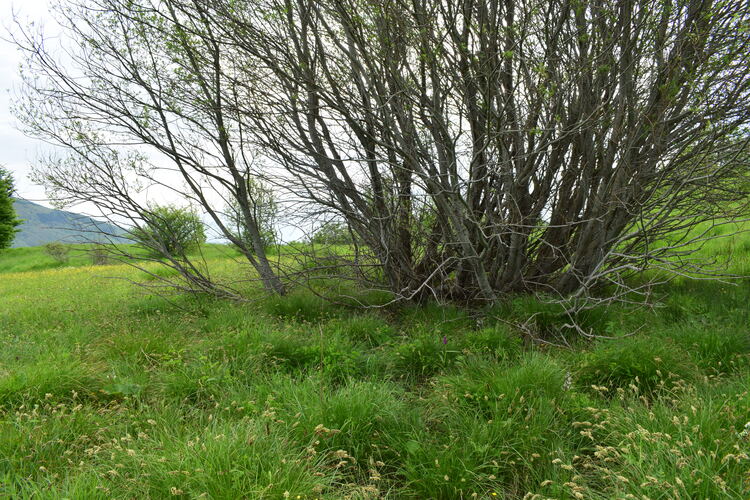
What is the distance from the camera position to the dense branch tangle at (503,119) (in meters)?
3.71

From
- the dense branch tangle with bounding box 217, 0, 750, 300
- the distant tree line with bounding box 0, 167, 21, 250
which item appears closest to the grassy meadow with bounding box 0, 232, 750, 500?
the dense branch tangle with bounding box 217, 0, 750, 300

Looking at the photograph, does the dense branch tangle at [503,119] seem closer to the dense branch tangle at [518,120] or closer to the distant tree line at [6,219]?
the dense branch tangle at [518,120]

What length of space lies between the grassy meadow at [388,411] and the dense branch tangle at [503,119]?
40.0 inches

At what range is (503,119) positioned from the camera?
14.0 feet

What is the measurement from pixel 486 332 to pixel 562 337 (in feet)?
2.93

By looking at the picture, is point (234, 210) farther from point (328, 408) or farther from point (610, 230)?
point (610, 230)

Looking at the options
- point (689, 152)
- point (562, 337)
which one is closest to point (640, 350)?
point (562, 337)

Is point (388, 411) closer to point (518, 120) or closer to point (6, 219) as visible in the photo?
point (518, 120)

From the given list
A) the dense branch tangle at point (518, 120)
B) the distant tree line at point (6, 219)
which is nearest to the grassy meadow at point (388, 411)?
the dense branch tangle at point (518, 120)

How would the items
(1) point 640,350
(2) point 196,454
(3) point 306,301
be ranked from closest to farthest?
1. (2) point 196,454
2. (1) point 640,350
3. (3) point 306,301

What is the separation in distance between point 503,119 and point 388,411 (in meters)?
3.42

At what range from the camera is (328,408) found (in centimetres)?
243

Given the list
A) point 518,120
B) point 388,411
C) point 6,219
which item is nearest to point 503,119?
point 518,120

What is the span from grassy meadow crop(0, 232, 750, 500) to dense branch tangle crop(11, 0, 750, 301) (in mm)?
1016
